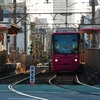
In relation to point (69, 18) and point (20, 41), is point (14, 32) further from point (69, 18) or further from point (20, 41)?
point (20, 41)

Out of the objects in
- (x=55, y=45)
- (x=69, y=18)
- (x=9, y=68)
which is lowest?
(x=9, y=68)

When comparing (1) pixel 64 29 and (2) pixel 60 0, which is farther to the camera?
(2) pixel 60 0

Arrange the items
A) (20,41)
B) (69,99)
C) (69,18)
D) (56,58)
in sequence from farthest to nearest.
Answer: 1. (20,41)
2. (69,18)
3. (56,58)
4. (69,99)

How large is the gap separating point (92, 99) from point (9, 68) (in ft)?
87.4

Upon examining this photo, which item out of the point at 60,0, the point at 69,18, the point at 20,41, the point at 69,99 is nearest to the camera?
the point at 69,99

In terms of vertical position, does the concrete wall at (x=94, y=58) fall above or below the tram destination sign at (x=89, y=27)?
below

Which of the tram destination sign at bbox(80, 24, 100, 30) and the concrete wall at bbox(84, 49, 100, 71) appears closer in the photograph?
the concrete wall at bbox(84, 49, 100, 71)

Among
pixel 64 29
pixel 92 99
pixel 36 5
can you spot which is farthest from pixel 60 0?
pixel 92 99

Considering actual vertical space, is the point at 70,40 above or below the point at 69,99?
above

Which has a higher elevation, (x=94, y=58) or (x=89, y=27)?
(x=89, y=27)

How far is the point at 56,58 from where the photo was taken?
33.0 meters

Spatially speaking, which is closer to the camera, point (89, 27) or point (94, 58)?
point (94, 58)

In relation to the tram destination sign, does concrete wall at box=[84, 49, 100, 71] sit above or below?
below

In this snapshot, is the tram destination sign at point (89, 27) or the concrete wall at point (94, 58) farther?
the tram destination sign at point (89, 27)
